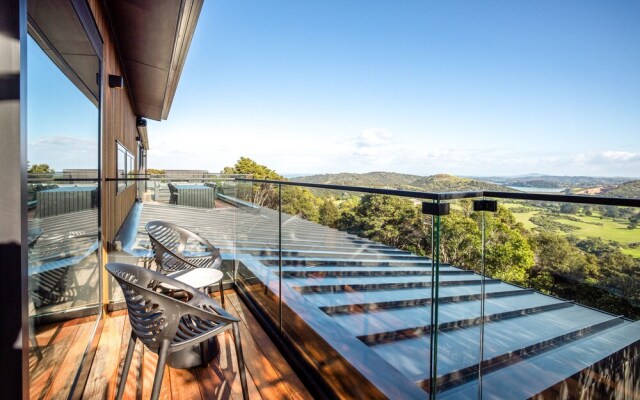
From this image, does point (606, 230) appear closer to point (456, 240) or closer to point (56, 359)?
point (456, 240)

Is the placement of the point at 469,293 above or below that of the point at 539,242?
below

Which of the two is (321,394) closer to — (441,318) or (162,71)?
(441,318)

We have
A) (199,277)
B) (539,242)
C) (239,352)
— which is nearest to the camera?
(539,242)

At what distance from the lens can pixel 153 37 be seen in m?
4.11

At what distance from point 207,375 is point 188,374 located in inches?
5.2

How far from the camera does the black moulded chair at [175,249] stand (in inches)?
110

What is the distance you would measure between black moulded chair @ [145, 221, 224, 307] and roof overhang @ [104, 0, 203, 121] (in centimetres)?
207

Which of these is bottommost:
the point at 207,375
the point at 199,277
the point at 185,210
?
the point at 207,375

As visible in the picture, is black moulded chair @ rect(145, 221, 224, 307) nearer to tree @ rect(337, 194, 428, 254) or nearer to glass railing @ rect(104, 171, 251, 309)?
glass railing @ rect(104, 171, 251, 309)

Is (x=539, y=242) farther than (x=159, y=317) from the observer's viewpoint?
No

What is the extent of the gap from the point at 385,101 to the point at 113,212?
36875mm

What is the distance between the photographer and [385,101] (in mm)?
37625

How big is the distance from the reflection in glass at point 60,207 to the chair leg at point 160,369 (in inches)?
17.3

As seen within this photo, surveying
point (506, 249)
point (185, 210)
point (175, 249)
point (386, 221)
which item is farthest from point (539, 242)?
point (185, 210)
